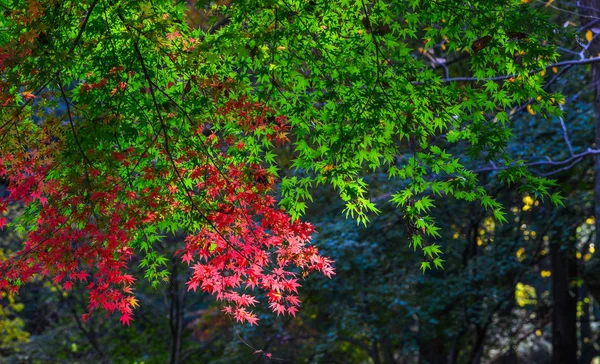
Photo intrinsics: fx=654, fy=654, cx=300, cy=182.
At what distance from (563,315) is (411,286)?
3.87 meters

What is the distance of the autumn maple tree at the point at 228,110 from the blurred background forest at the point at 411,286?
16.1ft

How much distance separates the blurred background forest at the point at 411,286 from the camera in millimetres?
10695

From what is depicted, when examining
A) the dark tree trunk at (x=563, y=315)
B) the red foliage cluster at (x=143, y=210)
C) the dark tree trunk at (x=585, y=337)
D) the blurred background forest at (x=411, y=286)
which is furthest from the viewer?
the dark tree trunk at (x=585, y=337)

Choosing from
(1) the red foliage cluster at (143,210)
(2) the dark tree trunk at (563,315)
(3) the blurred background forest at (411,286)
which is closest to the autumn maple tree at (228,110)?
(1) the red foliage cluster at (143,210)

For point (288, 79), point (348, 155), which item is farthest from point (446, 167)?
point (288, 79)

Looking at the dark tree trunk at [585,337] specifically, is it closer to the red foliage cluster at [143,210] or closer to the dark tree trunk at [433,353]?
the dark tree trunk at [433,353]

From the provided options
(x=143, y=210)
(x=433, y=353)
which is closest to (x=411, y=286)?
(x=433, y=353)

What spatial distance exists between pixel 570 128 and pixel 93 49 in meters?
8.03

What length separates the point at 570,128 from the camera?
10.4 m

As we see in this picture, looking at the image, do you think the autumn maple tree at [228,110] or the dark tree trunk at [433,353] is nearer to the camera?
the autumn maple tree at [228,110]

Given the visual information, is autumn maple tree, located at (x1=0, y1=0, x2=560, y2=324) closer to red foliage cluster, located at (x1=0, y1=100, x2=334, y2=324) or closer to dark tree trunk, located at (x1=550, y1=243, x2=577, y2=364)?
red foliage cluster, located at (x1=0, y1=100, x2=334, y2=324)

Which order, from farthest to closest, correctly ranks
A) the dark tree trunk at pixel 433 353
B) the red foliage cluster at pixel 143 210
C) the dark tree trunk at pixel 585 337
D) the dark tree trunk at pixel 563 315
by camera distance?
1. the dark tree trunk at pixel 585 337
2. the dark tree trunk at pixel 563 315
3. the dark tree trunk at pixel 433 353
4. the red foliage cluster at pixel 143 210

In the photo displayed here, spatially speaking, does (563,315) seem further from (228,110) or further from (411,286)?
(228,110)

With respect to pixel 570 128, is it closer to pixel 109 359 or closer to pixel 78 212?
pixel 78 212
